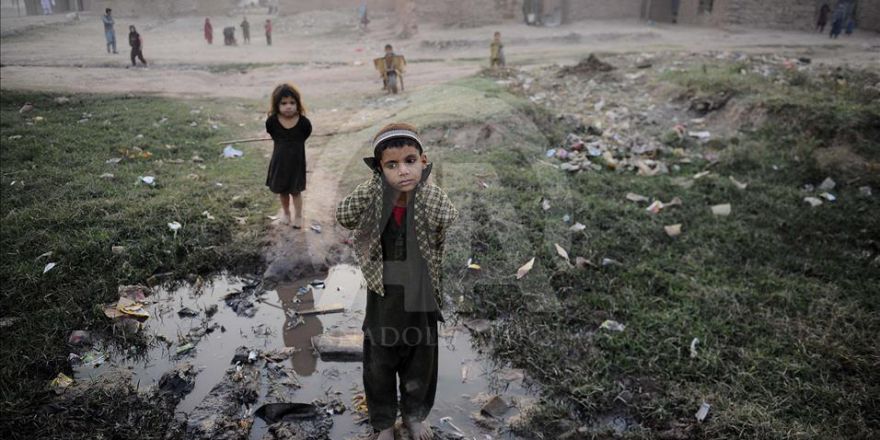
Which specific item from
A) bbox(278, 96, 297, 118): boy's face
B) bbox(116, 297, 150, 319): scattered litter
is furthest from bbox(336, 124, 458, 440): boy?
bbox(278, 96, 297, 118): boy's face

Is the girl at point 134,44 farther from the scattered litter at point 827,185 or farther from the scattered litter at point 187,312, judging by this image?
the scattered litter at point 827,185

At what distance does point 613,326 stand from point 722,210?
2.53m

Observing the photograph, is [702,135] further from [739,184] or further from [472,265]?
[472,265]

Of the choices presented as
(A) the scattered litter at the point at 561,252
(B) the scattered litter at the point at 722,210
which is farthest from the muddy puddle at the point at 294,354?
(B) the scattered litter at the point at 722,210

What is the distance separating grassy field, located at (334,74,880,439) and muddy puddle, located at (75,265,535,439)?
0.24m

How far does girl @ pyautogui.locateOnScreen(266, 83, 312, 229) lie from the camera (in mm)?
4379

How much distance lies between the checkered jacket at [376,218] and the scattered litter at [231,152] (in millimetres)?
5061

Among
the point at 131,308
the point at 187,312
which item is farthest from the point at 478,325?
the point at 131,308

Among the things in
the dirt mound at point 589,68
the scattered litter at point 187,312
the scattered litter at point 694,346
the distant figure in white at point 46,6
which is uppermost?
the distant figure in white at point 46,6

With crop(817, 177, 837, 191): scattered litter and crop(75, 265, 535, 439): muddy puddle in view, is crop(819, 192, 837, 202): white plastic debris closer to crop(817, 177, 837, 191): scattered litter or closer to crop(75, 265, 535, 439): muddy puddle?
crop(817, 177, 837, 191): scattered litter

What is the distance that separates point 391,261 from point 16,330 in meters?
2.73

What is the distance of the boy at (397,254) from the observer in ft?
7.41

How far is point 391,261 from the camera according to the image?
2.40 m

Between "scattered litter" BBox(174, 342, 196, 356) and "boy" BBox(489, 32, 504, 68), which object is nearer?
"scattered litter" BBox(174, 342, 196, 356)
